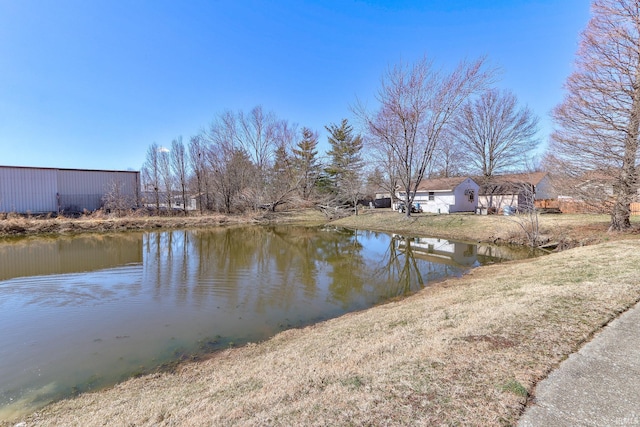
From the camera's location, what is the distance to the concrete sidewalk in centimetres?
201

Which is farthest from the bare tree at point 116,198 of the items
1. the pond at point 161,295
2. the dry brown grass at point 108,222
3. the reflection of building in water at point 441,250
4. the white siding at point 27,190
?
the reflection of building in water at point 441,250

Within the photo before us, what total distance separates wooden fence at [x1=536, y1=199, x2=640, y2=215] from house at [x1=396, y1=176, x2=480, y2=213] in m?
5.33

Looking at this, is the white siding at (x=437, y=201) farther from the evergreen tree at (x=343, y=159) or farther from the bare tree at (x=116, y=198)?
the bare tree at (x=116, y=198)

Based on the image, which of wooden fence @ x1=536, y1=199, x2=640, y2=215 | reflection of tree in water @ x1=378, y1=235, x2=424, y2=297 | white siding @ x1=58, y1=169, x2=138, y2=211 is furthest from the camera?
white siding @ x1=58, y1=169, x2=138, y2=211

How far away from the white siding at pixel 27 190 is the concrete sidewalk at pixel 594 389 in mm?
32260

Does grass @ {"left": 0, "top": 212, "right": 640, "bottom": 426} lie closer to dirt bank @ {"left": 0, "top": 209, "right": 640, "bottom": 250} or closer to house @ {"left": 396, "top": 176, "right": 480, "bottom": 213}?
dirt bank @ {"left": 0, "top": 209, "right": 640, "bottom": 250}

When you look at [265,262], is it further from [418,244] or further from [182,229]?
[182,229]

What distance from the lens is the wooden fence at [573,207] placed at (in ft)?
38.4

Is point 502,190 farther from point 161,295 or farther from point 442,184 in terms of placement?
point 161,295

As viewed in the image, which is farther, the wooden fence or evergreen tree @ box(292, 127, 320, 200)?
evergreen tree @ box(292, 127, 320, 200)

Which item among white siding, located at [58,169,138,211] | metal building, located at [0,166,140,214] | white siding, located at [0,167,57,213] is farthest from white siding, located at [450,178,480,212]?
white siding, located at [0,167,57,213]

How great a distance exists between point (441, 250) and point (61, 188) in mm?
30099

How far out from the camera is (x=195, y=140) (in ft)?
104

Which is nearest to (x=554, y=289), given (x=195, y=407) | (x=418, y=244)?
(x=195, y=407)
